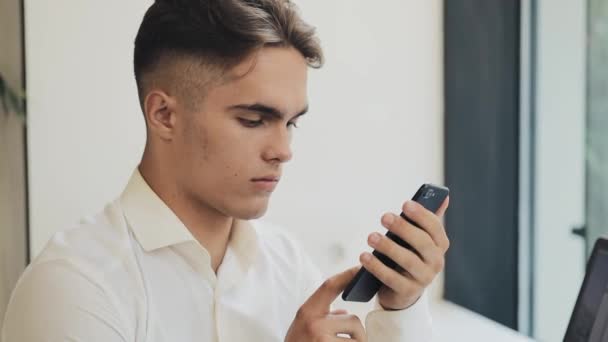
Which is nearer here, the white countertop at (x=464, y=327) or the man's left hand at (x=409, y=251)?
the man's left hand at (x=409, y=251)

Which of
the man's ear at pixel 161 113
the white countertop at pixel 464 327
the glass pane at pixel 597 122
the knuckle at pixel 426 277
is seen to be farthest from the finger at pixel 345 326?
the glass pane at pixel 597 122

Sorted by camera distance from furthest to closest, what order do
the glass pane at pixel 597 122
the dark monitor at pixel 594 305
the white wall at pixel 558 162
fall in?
the white wall at pixel 558 162 → the glass pane at pixel 597 122 → the dark monitor at pixel 594 305

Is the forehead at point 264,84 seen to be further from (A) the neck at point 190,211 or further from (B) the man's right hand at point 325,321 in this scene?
(B) the man's right hand at point 325,321

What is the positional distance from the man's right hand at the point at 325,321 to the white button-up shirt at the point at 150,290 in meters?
0.08

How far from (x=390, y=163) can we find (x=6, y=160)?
117 cm

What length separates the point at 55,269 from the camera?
34.2 inches

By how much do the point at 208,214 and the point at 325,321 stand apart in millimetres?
256

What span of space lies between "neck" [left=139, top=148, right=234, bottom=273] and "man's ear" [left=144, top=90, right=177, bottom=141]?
55mm

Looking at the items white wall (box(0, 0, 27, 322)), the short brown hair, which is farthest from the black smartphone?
white wall (box(0, 0, 27, 322))

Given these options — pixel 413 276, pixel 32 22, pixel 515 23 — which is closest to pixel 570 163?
pixel 515 23

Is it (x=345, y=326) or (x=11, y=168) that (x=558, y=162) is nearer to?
(x=345, y=326)

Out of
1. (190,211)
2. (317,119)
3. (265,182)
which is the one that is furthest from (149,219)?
(317,119)

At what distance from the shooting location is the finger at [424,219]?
2.85ft

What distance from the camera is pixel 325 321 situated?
903mm
